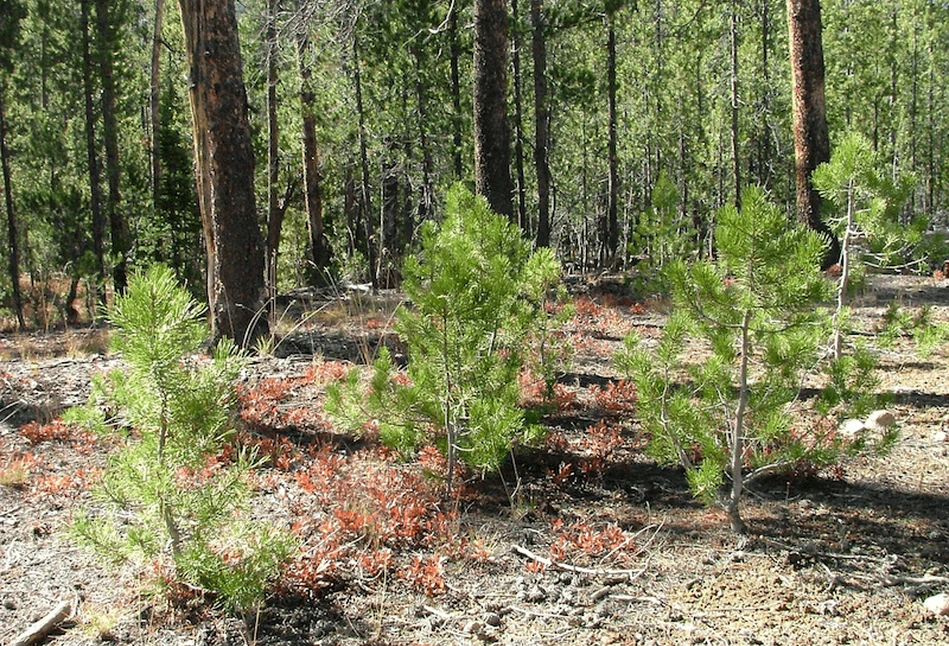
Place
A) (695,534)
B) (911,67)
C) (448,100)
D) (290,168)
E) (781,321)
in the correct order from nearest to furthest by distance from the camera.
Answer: (781,321) < (695,534) < (448,100) < (290,168) < (911,67)

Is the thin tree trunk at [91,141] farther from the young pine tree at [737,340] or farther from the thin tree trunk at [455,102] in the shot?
the young pine tree at [737,340]

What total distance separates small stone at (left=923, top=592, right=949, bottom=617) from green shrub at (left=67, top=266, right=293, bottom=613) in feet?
8.91

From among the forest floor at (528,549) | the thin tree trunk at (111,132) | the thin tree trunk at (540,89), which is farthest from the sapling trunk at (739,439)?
the thin tree trunk at (111,132)

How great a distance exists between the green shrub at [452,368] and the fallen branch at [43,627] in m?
1.50

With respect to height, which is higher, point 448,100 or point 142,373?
point 448,100

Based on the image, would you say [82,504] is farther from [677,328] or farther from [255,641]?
[677,328]

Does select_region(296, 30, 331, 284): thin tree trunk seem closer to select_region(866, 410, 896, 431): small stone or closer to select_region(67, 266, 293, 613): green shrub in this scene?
select_region(866, 410, 896, 431): small stone

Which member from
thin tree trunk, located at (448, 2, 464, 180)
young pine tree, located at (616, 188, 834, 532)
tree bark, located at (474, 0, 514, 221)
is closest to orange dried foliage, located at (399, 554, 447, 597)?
young pine tree, located at (616, 188, 834, 532)

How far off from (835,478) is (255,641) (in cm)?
340

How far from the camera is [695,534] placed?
13.4ft

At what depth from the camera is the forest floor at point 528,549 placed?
329cm

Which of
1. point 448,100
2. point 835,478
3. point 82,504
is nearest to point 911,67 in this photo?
point 448,100

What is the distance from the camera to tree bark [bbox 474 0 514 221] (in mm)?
7758

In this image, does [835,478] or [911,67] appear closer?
[835,478]
